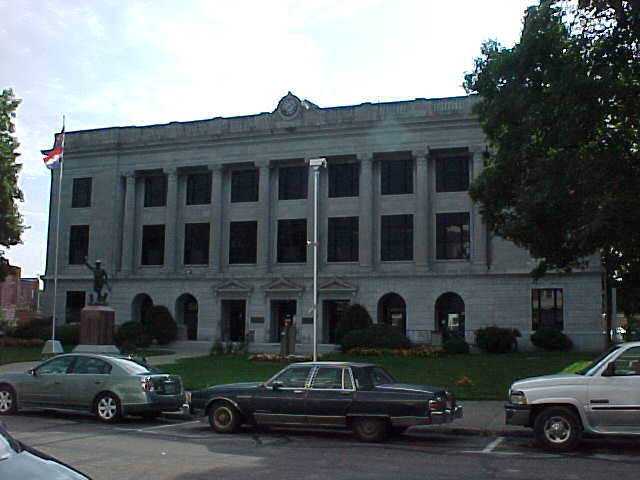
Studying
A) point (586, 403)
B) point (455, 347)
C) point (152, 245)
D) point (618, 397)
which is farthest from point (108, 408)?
point (152, 245)

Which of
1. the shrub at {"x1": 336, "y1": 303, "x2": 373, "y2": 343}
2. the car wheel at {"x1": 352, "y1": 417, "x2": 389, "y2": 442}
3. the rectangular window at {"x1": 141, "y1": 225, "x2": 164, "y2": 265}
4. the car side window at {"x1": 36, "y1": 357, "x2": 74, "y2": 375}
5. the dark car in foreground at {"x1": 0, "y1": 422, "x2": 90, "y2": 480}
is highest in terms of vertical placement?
the rectangular window at {"x1": 141, "y1": 225, "x2": 164, "y2": 265}

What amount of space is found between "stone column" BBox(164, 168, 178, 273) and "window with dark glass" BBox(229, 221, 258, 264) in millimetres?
4166

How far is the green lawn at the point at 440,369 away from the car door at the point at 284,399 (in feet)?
23.5

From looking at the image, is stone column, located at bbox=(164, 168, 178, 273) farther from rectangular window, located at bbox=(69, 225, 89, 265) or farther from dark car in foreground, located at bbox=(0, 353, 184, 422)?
dark car in foreground, located at bbox=(0, 353, 184, 422)

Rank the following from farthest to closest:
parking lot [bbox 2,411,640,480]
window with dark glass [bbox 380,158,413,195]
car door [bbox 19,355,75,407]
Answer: window with dark glass [bbox 380,158,413,195]
car door [bbox 19,355,75,407]
parking lot [bbox 2,411,640,480]

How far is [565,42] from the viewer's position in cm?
2214

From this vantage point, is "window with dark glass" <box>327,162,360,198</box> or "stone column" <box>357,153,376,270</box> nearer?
"stone column" <box>357,153,376,270</box>

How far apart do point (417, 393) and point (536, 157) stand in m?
12.2

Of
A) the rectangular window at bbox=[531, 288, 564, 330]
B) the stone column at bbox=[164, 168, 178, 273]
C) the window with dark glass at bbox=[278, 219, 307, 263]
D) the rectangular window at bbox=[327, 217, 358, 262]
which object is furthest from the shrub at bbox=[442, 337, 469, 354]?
the stone column at bbox=[164, 168, 178, 273]

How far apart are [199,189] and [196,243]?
390 centimetres

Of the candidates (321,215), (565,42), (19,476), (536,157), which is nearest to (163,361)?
(321,215)

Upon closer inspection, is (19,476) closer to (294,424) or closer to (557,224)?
(294,424)

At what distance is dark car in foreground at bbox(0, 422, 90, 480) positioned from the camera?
Result: 177 inches

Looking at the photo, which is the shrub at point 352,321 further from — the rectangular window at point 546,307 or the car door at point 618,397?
the car door at point 618,397
